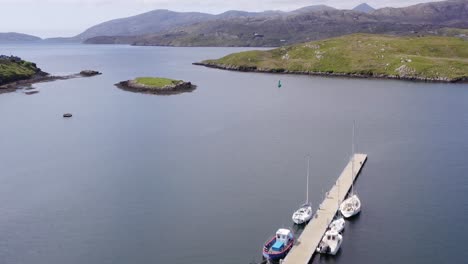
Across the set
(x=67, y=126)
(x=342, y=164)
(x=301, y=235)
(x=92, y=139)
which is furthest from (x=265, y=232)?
(x=67, y=126)

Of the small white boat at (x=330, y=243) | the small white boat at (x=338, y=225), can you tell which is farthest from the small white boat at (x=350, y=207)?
the small white boat at (x=330, y=243)

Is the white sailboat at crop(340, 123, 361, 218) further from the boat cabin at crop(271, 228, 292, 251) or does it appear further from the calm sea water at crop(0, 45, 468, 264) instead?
the boat cabin at crop(271, 228, 292, 251)

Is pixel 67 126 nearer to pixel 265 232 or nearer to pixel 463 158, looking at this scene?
pixel 265 232

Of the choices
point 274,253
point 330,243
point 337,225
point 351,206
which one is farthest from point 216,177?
point 330,243

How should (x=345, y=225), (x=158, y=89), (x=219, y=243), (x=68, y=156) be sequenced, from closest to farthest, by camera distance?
(x=219, y=243), (x=345, y=225), (x=68, y=156), (x=158, y=89)

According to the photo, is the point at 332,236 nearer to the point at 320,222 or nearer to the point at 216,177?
the point at 320,222

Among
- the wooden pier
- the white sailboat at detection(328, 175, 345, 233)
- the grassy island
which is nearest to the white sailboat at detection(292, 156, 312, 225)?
the wooden pier
